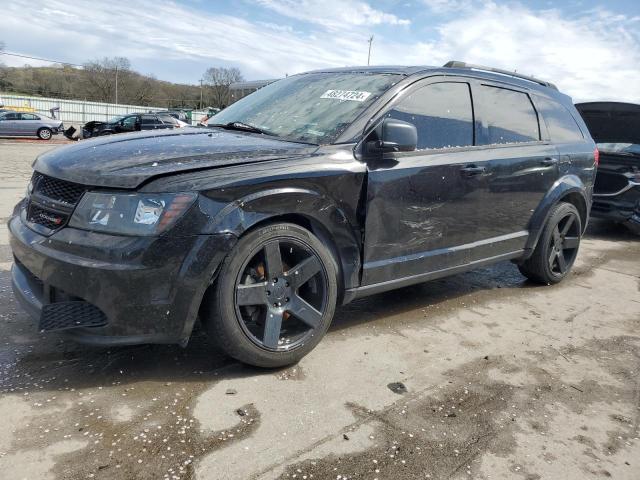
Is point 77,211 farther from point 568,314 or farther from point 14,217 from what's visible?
point 568,314

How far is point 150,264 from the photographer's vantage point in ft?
8.02

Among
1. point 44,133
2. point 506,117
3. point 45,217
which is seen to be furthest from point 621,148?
point 44,133

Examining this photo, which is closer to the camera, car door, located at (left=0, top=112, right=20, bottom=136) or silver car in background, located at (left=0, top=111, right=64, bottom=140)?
car door, located at (left=0, top=112, right=20, bottom=136)

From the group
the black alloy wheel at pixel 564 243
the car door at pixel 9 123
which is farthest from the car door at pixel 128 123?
the black alloy wheel at pixel 564 243

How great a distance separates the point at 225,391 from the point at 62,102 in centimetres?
Result: 4873

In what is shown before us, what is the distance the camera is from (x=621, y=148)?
7.70m

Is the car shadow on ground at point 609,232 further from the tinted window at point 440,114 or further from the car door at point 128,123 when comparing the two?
the car door at point 128,123

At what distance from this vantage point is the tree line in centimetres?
6081

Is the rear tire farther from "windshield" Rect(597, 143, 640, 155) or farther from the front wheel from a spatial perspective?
"windshield" Rect(597, 143, 640, 155)

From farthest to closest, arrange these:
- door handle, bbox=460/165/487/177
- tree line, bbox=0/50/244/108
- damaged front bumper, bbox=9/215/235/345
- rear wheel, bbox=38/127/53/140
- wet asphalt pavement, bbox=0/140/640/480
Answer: tree line, bbox=0/50/244/108, rear wheel, bbox=38/127/53/140, door handle, bbox=460/165/487/177, damaged front bumper, bbox=9/215/235/345, wet asphalt pavement, bbox=0/140/640/480

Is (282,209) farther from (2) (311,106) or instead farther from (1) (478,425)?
(1) (478,425)

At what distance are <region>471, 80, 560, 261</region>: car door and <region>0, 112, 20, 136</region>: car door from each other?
2678 cm

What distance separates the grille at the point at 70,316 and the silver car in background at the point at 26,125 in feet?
88.7

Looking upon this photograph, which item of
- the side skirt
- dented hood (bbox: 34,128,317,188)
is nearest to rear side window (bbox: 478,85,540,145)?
the side skirt
